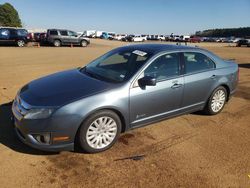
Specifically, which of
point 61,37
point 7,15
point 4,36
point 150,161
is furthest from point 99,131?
point 7,15

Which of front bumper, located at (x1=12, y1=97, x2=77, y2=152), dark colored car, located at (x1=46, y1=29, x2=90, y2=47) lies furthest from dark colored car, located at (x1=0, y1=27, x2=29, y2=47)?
front bumper, located at (x1=12, y1=97, x2=77, y2=152)

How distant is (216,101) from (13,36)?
23662mm

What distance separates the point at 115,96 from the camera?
4.17 m

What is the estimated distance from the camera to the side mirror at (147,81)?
434 cm

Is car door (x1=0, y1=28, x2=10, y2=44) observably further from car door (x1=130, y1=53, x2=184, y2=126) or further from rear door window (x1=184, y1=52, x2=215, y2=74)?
car door (x1=130, y1=53, x2=184, y2=126)

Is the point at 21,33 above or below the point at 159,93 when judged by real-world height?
above

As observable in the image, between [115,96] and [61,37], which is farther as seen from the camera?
[61,37]

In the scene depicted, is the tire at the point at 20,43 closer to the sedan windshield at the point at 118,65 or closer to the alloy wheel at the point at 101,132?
the sedan windshield at the point at 118,65

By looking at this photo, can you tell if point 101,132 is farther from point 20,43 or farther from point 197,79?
point 20,43

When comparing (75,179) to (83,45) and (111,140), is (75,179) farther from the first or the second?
(83,45)

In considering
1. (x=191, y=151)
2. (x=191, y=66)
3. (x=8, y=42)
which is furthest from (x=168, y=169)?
(x=8, y=42)

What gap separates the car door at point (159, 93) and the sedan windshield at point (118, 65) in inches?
7.7

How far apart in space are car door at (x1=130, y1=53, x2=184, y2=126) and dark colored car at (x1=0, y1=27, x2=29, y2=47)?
928 inches

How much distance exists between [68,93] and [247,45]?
142 feet
